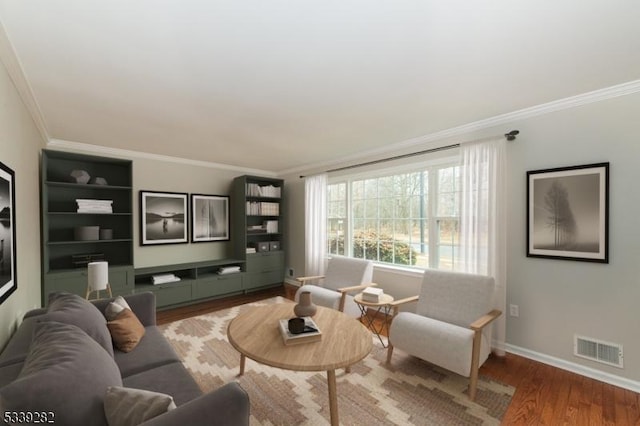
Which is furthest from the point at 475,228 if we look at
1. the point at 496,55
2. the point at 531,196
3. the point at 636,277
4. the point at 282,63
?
the point at 282,63

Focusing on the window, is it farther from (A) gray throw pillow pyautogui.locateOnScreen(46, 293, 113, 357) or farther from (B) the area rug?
(A) gray throw pillow pyautogui.locateOnScreen(46, 293, 113, 357)

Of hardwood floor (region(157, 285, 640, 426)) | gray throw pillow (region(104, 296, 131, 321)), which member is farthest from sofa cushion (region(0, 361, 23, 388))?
hardwood floor (region(157, 285, 640, 426))

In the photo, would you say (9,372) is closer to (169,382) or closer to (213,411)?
(169,382)

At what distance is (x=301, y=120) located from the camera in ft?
9.14

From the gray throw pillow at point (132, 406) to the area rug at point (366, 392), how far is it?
3.71 feet

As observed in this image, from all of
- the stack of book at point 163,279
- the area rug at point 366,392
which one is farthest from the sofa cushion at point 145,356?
the stack of book at point 163,279

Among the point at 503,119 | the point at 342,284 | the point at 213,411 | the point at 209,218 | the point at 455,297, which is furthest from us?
the point at 209,218

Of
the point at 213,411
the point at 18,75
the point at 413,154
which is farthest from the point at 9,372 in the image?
the point at 413,154

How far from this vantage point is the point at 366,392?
208 centimetres

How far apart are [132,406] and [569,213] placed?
10.5ft

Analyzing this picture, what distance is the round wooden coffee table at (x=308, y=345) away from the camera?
1.58 meters

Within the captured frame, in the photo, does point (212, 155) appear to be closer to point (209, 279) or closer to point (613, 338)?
point (209, 279)

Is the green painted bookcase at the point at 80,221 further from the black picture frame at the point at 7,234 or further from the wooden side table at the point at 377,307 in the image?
the wooden side table at the point at 377,307

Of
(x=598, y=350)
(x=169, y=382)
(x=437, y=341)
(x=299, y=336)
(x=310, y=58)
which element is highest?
(x=310, y=58)
